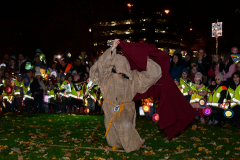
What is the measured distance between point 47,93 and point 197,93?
7428 mm

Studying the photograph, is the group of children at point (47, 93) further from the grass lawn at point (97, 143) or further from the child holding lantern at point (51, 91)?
the grass lawn at point (97, 143)

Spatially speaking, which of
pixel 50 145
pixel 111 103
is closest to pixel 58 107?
pixel 50 145

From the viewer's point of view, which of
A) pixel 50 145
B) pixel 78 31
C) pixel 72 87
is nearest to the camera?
pixel 50 145

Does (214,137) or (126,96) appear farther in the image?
(214,137)

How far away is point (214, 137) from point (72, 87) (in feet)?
27.3

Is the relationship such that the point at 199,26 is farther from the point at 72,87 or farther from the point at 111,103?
the point at 111,103

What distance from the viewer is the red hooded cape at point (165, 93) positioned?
6414 millimetres

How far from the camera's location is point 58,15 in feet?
123

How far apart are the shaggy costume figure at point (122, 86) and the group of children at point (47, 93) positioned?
8.24 metres

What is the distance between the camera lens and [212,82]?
11.7 metres

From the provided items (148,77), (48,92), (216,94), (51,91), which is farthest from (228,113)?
(48,92)

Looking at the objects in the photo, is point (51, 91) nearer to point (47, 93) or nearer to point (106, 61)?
point (47, 93)

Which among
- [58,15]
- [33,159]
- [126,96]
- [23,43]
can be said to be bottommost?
[33,159]

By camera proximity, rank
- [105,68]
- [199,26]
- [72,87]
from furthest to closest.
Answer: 1. [199,26]
2. [72,87]
3. [105,68]
